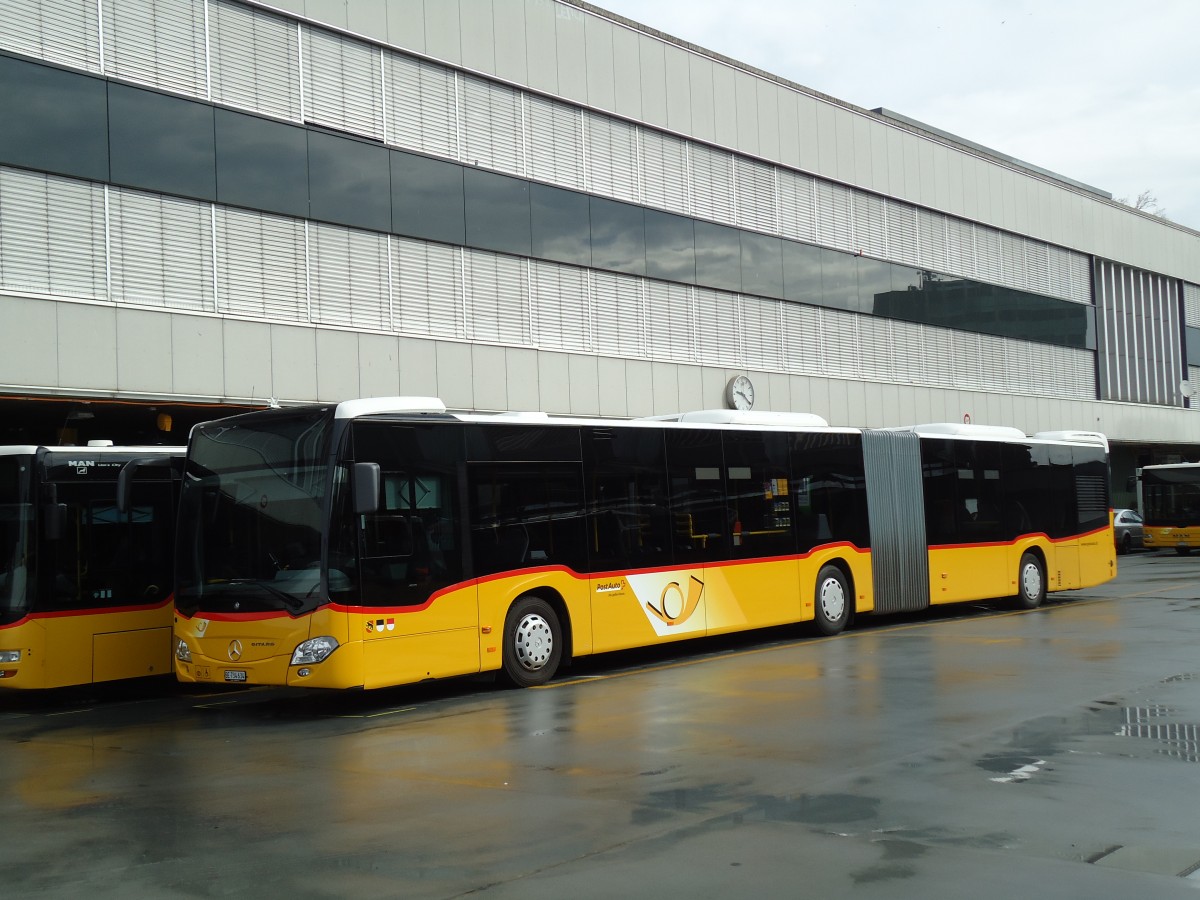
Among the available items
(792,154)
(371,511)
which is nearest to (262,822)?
(371,511)

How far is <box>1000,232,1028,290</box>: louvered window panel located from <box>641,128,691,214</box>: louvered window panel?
14.1 meters

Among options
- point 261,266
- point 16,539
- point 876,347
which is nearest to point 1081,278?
point 876,347

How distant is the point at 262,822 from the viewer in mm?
7605

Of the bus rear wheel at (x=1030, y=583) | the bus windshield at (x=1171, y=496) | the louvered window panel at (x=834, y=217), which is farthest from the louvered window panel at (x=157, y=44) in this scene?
the bus windshield at (x=1171, y=496)

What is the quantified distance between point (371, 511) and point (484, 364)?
Answer: 36.1 feet

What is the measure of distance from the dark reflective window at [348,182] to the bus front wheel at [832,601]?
9.22 metres

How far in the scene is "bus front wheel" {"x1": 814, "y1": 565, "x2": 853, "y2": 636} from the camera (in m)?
18.6

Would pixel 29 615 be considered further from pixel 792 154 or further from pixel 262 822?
pixel 792 154

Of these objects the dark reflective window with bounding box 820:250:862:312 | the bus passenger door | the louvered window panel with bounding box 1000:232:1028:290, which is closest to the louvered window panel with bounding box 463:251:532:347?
the dark reflective window with bounding box 820:250:862:312

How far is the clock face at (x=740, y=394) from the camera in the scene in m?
28.0

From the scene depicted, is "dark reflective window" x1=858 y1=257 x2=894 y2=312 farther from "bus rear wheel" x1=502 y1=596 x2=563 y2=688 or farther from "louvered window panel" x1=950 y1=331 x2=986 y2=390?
"bus rear wheel" x1=502 y1=596 x2=563 y2=688

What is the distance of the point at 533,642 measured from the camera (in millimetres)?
14070

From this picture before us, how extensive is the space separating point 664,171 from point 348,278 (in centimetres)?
843

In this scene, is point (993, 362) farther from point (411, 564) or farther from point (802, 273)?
point (411, 564)
